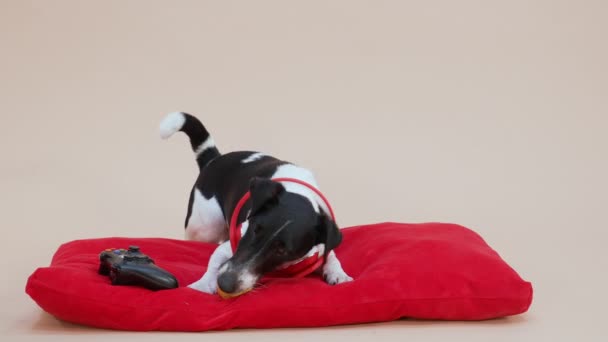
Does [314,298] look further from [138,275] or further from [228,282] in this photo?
[138,275]

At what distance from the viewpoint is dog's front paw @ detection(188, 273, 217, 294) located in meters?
3.55

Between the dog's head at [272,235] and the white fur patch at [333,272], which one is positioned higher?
the dog's head at [272,235]

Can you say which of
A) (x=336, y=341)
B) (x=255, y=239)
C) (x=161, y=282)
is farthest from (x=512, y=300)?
(x=161, y=282)

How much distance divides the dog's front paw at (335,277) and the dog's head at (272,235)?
0.15 meters

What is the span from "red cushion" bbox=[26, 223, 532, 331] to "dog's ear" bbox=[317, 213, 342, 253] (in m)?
0.17

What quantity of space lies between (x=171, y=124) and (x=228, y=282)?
142 cm

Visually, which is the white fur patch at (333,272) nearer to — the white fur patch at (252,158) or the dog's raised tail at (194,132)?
the white fur patch at (252,158)

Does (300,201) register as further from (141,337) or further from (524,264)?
(524,264)

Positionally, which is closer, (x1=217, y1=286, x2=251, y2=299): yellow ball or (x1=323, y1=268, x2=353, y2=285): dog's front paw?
(x1=217, y1=286, x2=251, y2=299): yellow ball

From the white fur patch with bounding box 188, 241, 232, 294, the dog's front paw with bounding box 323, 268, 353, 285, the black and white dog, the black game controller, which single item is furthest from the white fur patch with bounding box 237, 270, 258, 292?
the dog's front paw with bounding box 323, 268, 353, 285

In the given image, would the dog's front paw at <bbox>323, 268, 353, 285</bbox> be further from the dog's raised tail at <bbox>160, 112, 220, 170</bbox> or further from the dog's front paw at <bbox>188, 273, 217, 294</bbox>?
the dog's raised tail at <bbox>160, 112, 220, 170</bbox>

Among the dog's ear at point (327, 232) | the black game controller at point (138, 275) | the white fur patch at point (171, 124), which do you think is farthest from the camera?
the white fur patch at point (171, 124)

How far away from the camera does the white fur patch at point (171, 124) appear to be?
4.45 meters

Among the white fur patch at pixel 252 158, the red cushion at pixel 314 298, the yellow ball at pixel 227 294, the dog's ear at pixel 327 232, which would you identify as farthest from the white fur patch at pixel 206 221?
the yellow ball at pixel 227 294
